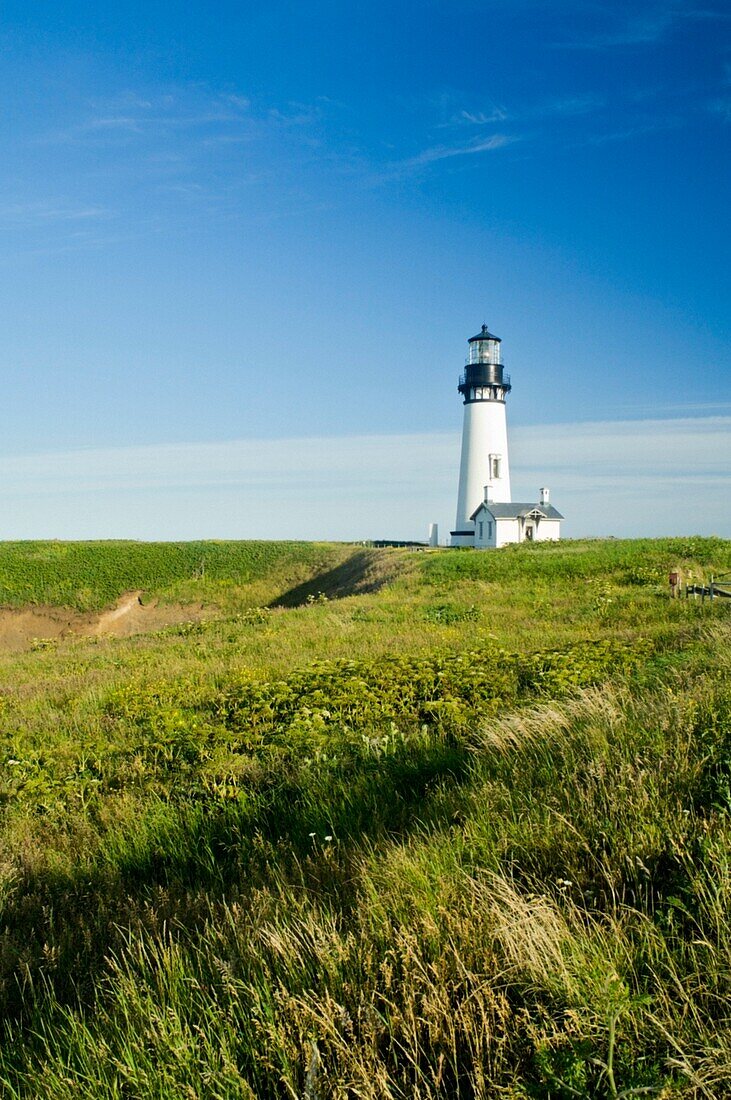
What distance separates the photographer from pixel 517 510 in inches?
1879

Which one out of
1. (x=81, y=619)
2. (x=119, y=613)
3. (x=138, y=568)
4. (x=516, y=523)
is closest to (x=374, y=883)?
(x=516, y=523)

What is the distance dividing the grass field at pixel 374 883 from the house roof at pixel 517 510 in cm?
3553

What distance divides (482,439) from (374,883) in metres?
50.4

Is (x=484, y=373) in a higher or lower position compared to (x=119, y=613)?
higher

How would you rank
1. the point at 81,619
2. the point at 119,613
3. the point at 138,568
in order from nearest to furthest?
the point at 81,619 → the point at 119,613 → the point at 138,568

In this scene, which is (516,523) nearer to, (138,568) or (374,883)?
(138,568)

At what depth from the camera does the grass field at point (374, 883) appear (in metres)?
2.71

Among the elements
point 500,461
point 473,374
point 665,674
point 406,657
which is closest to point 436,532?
point 500,461

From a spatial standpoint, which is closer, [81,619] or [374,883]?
[374,883]

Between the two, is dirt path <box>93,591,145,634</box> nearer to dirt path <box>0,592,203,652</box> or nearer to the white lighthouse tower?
dirt path <box>0,592,203,652</box>

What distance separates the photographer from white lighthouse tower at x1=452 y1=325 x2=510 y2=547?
52.4m

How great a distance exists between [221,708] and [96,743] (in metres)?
1.78

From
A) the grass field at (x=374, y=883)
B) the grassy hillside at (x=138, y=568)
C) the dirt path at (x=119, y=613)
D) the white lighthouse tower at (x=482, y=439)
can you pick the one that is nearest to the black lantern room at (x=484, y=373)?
the white lighthouse tower at (x=482, y=439)

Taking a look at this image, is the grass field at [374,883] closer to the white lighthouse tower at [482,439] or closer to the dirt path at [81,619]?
the dirt path at [81,619]
